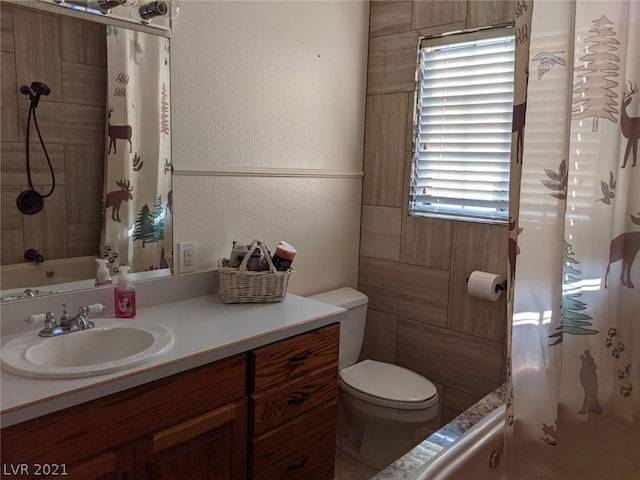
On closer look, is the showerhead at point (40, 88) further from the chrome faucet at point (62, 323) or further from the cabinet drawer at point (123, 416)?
the cabinet drawer at point (123, 416)

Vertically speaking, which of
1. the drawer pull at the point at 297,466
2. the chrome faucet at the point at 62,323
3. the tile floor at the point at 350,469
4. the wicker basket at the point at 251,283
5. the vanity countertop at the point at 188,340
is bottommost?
the tile floor at the point at 350,469

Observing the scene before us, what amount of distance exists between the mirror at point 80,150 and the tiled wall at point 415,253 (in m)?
1.14

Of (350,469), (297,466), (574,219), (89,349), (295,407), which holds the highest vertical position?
(574,219)

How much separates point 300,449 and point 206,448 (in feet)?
1.35

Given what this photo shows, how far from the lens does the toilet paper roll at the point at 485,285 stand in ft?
6.91

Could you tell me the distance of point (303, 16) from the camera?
7.22ft

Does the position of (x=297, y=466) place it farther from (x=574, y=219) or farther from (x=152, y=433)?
(x=574, y=219)

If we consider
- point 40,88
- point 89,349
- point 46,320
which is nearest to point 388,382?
point 89,349

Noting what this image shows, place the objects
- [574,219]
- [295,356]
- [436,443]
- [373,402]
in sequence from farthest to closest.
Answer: [373,402] → [295,356] → [436,443] → [574,219]

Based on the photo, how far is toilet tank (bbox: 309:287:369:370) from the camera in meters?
2.37

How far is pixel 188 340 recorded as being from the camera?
146cm

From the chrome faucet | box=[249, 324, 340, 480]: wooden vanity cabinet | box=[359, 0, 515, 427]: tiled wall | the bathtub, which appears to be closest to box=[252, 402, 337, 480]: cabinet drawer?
box=[249, 324, 340, 480]: wooden vanity cabinet

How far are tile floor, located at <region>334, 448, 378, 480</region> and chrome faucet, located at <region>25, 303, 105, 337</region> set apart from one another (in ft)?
4.29

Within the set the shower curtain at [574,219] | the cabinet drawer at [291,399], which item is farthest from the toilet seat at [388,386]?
the shower curtain at [574,219]
